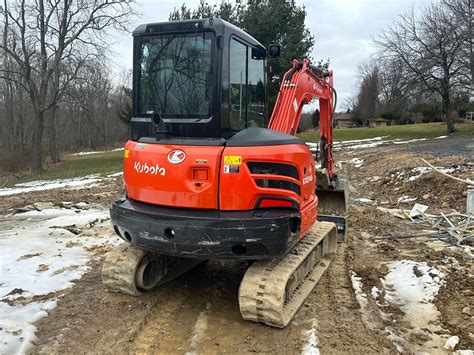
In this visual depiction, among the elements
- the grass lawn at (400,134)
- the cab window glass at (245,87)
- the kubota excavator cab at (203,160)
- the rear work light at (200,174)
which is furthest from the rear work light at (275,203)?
the grass lawn at (400,134)

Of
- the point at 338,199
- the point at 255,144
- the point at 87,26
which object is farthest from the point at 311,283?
the point at 87,26

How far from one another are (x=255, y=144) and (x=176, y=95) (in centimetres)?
95

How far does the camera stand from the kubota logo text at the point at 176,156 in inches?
164

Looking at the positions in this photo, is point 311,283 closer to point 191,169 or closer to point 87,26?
point 191,169

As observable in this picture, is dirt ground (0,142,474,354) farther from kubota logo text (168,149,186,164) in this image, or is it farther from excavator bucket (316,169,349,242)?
kubota logo text (168,149,186,164)

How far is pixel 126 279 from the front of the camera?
4.75 m

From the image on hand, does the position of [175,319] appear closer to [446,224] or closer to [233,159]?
[233,159]

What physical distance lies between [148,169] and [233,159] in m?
0.88

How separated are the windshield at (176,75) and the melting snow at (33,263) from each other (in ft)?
7.71

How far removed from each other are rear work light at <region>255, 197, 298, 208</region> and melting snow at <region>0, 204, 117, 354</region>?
236 cm

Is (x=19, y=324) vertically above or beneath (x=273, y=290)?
beneath

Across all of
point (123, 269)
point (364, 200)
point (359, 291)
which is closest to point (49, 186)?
point (364, 200)

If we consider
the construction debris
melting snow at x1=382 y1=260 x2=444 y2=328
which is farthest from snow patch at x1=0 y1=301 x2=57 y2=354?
the construction debris

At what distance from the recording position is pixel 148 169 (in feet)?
14.3
